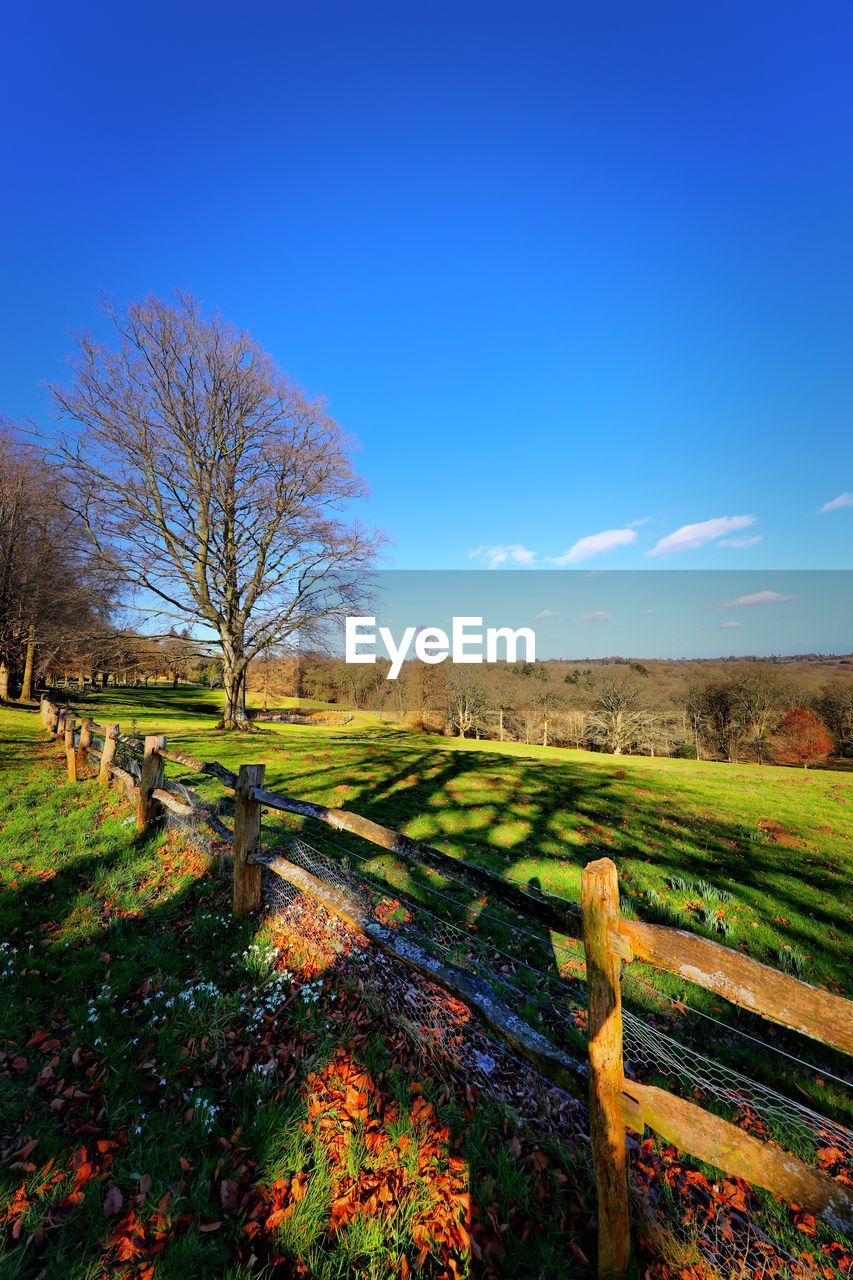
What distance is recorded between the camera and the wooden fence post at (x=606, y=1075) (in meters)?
2.29

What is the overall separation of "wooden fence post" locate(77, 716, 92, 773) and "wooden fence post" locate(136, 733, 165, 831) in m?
4.34

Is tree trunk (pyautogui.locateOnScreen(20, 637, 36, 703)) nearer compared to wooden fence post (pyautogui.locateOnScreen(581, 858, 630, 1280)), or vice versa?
wooden fence post (pyautogui.locateOnScreen(581, 858, 630, 1280))

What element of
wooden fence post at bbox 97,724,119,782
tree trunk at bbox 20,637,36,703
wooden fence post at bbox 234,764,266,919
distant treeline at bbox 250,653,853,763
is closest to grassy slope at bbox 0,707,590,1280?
wooden fence post at bbox 234,764,266,919

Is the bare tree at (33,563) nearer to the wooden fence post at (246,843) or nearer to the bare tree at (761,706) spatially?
the wooden fence post at (246,843)

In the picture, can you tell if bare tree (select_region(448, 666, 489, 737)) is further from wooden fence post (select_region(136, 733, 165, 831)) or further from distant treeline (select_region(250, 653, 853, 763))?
wooden fence post (select_region(136, 733, 165, 831))

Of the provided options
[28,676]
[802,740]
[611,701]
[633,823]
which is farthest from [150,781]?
[802,740]

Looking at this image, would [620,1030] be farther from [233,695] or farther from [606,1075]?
[233,695]

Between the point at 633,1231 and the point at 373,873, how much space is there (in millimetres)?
→ 5023

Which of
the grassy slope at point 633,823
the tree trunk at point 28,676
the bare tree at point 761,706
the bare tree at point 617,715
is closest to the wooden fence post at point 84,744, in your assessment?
the grassy slope at point 633,823

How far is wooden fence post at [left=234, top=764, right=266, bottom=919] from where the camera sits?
5391 millimetres

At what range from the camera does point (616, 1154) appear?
2.28 m

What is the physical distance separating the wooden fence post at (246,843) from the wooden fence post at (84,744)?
8.07 meters

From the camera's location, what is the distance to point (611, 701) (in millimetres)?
56031

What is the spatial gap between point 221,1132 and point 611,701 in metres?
57.8
